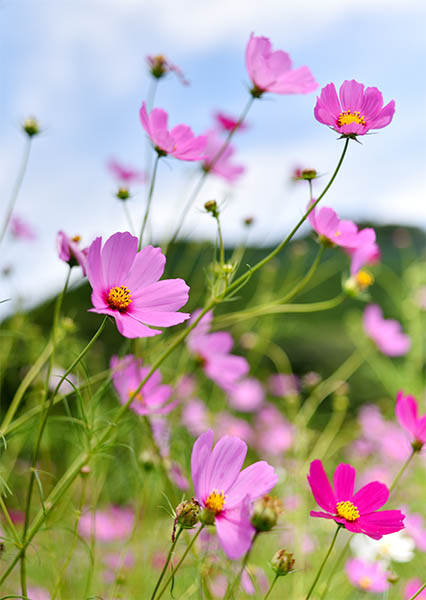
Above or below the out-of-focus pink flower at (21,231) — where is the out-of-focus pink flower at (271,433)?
below

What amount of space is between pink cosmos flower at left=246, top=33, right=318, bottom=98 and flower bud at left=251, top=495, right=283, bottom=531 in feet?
1.33

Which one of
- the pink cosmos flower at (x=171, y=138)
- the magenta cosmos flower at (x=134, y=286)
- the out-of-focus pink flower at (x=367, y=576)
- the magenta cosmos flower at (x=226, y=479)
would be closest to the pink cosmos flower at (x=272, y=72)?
the pink cosmos flower at (x=171, y=138)

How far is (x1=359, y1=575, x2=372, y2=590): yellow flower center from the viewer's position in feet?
2.35

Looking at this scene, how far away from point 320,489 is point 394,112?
0.28 meters

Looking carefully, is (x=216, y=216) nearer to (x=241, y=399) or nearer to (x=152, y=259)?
(x=152, y=259)

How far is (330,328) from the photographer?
11.8ft

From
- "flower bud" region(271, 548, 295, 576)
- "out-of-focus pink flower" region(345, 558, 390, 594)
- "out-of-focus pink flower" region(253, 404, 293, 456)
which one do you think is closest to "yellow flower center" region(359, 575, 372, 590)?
"out-of-focus pink flower" region(345, 558, 390, 594)

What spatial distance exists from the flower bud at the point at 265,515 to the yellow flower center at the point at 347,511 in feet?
0.31

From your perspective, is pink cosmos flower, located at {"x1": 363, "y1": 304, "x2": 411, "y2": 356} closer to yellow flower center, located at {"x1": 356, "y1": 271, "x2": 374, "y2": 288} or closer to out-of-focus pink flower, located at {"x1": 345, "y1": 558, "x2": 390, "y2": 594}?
yellow flower center, located at {"x1": 356, "y1": 271, "x2": 374, "y2": 288}

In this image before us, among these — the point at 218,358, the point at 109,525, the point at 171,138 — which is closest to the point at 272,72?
the point at 171,138

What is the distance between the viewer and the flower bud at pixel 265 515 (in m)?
0.32

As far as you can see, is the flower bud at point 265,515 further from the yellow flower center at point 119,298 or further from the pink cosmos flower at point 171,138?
the pink cosmos flower at point 171,138

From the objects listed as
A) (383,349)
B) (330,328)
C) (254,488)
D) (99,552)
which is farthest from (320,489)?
(330,328)

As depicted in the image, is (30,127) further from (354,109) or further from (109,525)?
(109,525)
